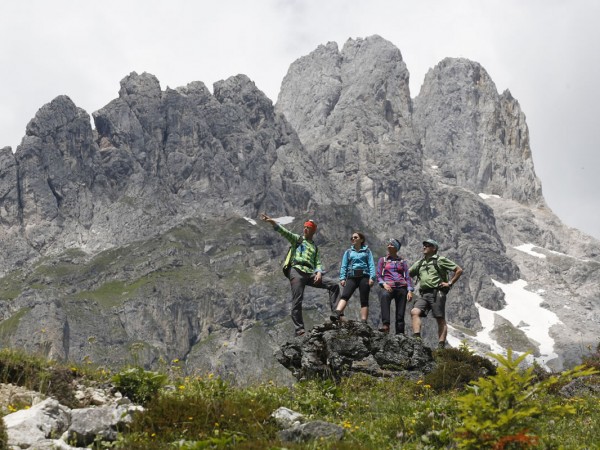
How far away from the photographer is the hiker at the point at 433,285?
1797 centimetres

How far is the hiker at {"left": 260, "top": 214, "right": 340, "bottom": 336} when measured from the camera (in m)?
17.6

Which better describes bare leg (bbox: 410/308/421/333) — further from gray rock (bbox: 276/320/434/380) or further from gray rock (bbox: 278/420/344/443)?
gray rock (bbox: 278/420/344/443)

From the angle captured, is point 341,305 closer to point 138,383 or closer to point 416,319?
point 416,319

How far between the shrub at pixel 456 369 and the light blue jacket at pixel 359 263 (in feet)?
8.85

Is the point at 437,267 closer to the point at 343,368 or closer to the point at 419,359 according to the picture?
the point at 419,359

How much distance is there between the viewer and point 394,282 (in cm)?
1825

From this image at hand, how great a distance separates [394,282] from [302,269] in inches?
98.4

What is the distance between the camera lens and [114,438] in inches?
329

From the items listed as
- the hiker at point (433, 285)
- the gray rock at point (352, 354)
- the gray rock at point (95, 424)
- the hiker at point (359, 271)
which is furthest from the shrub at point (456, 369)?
the gray rock at point (95, 424)

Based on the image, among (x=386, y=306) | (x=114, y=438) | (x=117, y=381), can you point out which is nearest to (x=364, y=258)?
(x=386, y=306)

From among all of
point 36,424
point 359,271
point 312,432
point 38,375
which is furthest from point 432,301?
point 36,424

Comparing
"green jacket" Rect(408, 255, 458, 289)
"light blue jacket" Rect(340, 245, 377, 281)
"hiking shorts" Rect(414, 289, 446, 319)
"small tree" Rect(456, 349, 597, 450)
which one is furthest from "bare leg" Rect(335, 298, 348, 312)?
"small tree" Rect(456, 349, 597, 450)

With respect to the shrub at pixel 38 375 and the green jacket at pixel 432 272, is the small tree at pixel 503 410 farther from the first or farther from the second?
the green jacket at pixel 432 272

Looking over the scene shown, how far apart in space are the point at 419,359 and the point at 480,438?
9.41 metres
